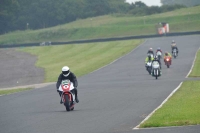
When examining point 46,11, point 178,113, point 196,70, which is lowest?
point 196,70

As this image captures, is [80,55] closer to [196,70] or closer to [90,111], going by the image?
[196,70]

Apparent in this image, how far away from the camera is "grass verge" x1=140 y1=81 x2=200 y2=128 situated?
13820 mm

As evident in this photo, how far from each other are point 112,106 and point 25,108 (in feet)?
10.7

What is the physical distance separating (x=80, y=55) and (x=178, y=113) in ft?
154

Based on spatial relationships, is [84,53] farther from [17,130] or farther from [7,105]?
[17,130]

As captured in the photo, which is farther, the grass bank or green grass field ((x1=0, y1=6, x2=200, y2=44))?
green grass field ((x1=0, y1=6, x2=200, y2=44))

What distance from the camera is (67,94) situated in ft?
62.1

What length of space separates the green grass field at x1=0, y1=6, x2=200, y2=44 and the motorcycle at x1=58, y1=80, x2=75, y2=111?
6293 centimetres

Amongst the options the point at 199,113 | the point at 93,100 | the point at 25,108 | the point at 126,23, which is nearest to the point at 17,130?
the point at 199,113

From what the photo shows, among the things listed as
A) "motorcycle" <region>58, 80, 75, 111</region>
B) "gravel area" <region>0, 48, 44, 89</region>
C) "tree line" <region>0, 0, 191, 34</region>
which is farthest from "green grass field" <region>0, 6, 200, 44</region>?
"motorcycle" <region>58, 80, 75, 111</region>

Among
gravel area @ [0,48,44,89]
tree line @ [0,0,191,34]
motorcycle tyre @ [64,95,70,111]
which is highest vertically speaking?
tree line @ [0,0,191,34]

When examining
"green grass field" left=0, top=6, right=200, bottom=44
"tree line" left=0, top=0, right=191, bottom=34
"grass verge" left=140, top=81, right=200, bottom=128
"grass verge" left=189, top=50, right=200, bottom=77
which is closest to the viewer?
"grass verge" left=140, top=81, right=200, bottom=128

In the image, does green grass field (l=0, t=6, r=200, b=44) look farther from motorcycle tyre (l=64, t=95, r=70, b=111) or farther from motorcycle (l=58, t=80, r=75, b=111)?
motorcycle tyre (l=64, t=95, r=70, b=111)

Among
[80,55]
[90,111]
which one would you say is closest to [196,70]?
[90,111]
